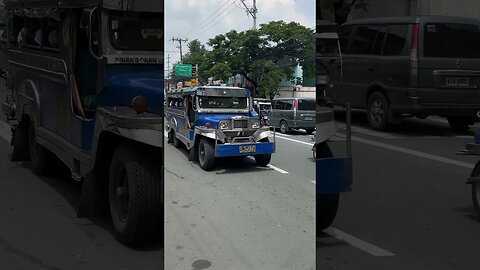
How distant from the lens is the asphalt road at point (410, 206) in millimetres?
1755

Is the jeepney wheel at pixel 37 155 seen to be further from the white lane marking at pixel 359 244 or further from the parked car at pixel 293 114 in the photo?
the white lane marking at pixel 359 244

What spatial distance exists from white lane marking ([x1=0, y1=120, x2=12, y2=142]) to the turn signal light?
58 centimetres

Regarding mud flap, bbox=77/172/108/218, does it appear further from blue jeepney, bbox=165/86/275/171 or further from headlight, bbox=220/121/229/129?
headlight, bbox=220/121/229/129

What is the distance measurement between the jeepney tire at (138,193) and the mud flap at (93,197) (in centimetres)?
4

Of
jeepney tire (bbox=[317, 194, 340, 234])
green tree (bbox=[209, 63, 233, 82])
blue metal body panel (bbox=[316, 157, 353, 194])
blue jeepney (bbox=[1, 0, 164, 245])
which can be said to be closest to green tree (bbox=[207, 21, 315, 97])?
green tree (bbox=[209, 63, 233, 82])

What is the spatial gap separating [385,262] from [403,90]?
2.15 ft

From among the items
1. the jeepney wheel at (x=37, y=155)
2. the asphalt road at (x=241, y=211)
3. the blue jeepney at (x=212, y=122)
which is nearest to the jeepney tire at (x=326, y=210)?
the asphalt road at (x=241, y=211)

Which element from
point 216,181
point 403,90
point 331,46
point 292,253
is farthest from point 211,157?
point 403,90

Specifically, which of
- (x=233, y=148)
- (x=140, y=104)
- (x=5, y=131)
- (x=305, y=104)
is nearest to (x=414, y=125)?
(x=305, y=104)

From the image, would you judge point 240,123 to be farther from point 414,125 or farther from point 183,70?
point 414,125

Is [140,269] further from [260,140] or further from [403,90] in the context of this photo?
[403,90]

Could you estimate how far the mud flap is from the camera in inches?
64.7

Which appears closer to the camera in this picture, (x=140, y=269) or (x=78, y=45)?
(x=78, y=45)

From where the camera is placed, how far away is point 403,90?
1688 mm
